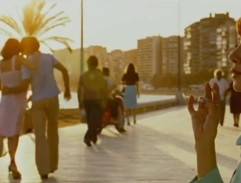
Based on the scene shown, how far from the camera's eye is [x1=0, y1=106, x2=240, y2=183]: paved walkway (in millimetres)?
8992

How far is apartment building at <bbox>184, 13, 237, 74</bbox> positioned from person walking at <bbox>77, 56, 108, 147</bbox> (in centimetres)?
12617

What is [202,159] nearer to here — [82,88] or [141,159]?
[141,159]

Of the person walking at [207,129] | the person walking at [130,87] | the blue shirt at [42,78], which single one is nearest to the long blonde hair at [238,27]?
the person walking at [207,129]

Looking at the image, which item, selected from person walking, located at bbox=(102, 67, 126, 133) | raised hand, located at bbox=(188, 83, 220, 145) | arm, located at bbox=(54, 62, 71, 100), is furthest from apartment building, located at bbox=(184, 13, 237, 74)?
raised hand, located at bbox=(188, 83, 220, 145)

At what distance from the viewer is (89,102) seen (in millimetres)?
14078

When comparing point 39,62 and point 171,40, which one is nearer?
point 39,62

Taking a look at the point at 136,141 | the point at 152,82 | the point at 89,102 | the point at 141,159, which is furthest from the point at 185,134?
the point at 152,82

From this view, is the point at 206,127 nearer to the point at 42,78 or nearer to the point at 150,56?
the point at 42,78

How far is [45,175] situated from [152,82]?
113 metres

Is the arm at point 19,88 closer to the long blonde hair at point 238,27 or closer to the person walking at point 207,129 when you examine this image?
the person walking at point 207,129

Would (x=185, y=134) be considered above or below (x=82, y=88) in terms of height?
below

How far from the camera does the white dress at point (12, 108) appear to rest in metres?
9.27

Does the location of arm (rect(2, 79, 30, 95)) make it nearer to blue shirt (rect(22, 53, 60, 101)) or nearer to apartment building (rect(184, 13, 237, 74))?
blue shirt (rect(22, 53, 60, 101))

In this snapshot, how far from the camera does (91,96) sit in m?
14.1
